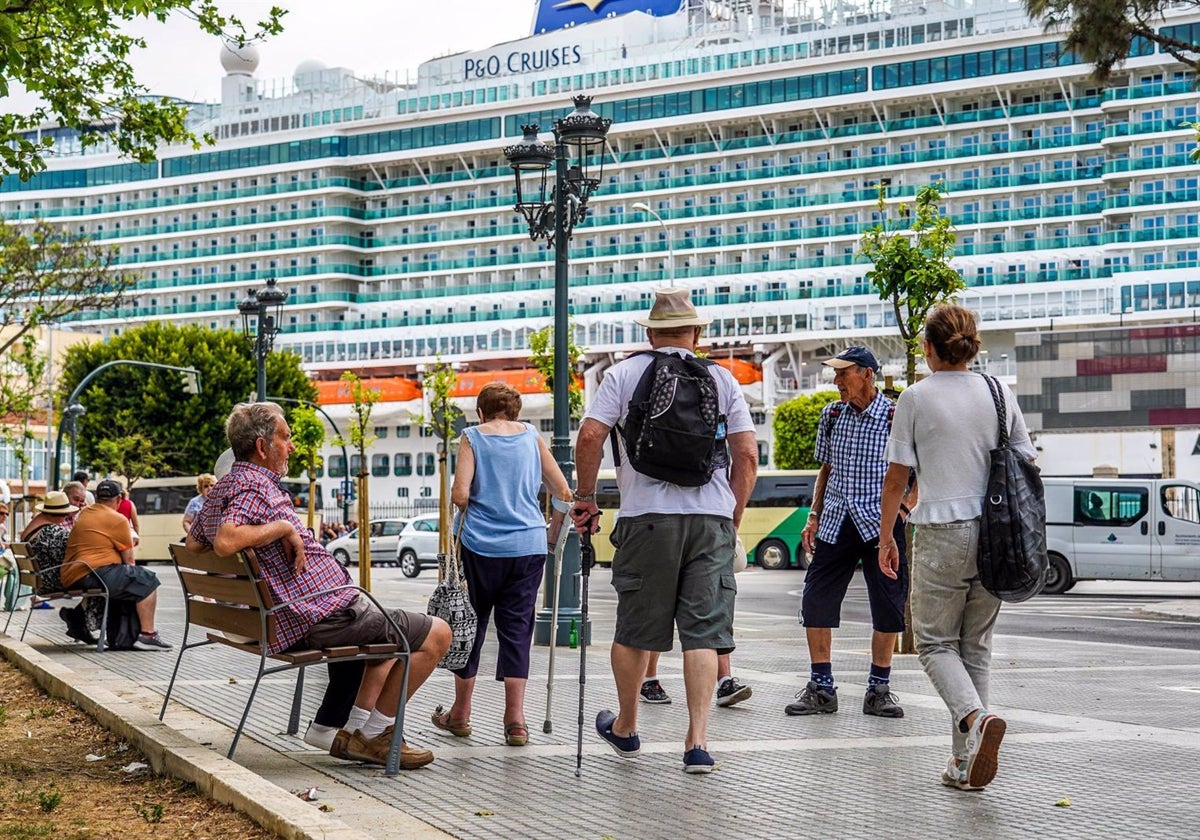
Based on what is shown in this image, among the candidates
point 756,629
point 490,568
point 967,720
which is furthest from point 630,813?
point 756,629

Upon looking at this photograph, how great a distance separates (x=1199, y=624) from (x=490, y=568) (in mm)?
12077

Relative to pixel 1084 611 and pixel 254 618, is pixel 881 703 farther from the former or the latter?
pixel 1084 611

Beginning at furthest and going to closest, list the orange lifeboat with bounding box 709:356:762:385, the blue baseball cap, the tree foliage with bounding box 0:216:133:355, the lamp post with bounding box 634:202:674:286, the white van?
the orange lifeboat with bounding box 709:356:762:385 < the lamp post with bounding box 634:202:674:286 < the tree foliage with bounding box 0:216:133:355 < the white van < the blue baseball cap

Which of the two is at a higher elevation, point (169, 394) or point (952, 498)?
point (169, 394)

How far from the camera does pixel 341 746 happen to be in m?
6.57

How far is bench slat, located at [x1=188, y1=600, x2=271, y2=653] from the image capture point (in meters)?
6.56

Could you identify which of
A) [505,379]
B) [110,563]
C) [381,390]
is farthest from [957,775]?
[381,390]

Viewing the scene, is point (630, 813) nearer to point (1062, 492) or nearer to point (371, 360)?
point (1062, 492)

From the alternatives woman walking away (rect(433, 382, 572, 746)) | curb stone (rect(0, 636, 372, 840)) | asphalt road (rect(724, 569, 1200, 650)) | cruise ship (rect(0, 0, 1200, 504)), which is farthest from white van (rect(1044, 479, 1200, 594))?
cruise ship (rect(0, 0, 1200, 504))

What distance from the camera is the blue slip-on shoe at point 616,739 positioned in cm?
665

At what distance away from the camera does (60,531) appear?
13.0 metres

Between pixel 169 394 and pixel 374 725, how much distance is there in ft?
197

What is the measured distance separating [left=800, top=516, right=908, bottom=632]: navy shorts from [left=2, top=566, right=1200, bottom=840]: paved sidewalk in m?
0.51

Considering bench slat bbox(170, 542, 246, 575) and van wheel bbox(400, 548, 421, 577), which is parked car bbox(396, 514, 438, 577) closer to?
van wheel bbox(400, 548, 421, 577)
